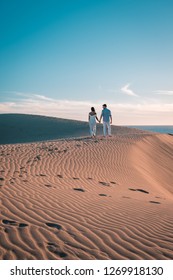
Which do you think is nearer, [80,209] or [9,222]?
[9,222]

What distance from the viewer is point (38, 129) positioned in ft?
124

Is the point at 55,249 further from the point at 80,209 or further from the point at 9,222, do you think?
the point at 80,209

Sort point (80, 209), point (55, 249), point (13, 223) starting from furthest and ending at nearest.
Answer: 1. point (80, 209)
2. point (13, 223)
3. point (55, 249)

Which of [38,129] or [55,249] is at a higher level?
[38,129]

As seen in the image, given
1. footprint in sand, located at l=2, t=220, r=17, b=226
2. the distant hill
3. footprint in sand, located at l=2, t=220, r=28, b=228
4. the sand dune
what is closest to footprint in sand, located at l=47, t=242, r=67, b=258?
the sand dune

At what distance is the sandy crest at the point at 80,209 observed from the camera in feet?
14.9

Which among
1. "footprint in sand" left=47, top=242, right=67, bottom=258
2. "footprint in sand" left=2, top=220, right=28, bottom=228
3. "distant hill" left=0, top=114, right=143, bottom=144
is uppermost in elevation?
"distant hill" left=0, top=114, right=143, bottom=144

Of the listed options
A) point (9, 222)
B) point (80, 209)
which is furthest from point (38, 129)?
point (9, 222)

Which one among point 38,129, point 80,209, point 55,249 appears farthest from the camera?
point 38,129

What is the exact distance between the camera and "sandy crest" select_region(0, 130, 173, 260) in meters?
4.54

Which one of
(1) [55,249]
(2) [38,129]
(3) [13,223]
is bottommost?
(1) [55,249]

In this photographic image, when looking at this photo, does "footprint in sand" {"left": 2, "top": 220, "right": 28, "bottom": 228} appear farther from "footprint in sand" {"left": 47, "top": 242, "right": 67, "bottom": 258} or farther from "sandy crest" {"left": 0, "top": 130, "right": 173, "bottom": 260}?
"footprint in sand" {"left": 47, "top": 242, "right": 67, "bottom": 258}
